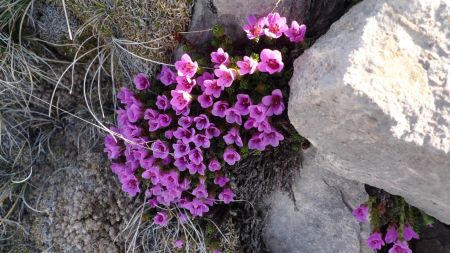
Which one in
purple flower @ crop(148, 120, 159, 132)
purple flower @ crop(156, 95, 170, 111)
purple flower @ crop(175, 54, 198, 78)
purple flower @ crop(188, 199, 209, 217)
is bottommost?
purple flower @ crop(188, 199, 209, 217)

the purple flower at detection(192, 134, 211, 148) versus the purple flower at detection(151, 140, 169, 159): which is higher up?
the purple flower at detection(192, 134, 211, 148)

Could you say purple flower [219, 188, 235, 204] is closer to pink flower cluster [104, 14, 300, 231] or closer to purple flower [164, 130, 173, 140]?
pink flower cluster [104, 14, 300, 231]

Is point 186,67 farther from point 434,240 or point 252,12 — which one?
point 434,240

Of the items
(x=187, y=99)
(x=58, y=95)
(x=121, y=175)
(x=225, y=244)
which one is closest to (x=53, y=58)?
(x=58, y=95)

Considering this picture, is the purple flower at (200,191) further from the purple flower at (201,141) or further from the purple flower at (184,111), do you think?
the purple flower at (184,111)

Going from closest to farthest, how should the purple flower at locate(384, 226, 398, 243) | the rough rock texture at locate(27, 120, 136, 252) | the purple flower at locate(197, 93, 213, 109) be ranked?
the purple flower at locate(197, 93, 213, 109)
the purple flower at locate(384, 226, 398, 243)
the rough rock texture at locate(27, 120, 136, 252)

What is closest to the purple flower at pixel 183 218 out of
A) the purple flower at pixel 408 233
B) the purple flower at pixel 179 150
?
the purple flower at pixel 179 150

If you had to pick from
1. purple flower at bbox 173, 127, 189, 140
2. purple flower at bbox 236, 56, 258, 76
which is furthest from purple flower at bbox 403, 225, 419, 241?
purple flower at bbox 173, 127, 189, 140

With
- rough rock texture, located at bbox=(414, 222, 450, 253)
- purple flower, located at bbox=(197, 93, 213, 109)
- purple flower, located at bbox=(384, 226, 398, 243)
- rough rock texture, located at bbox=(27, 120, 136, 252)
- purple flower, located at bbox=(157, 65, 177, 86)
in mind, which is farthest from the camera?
rough rock texture, located at bbox=(27, 120, 136, 252)
